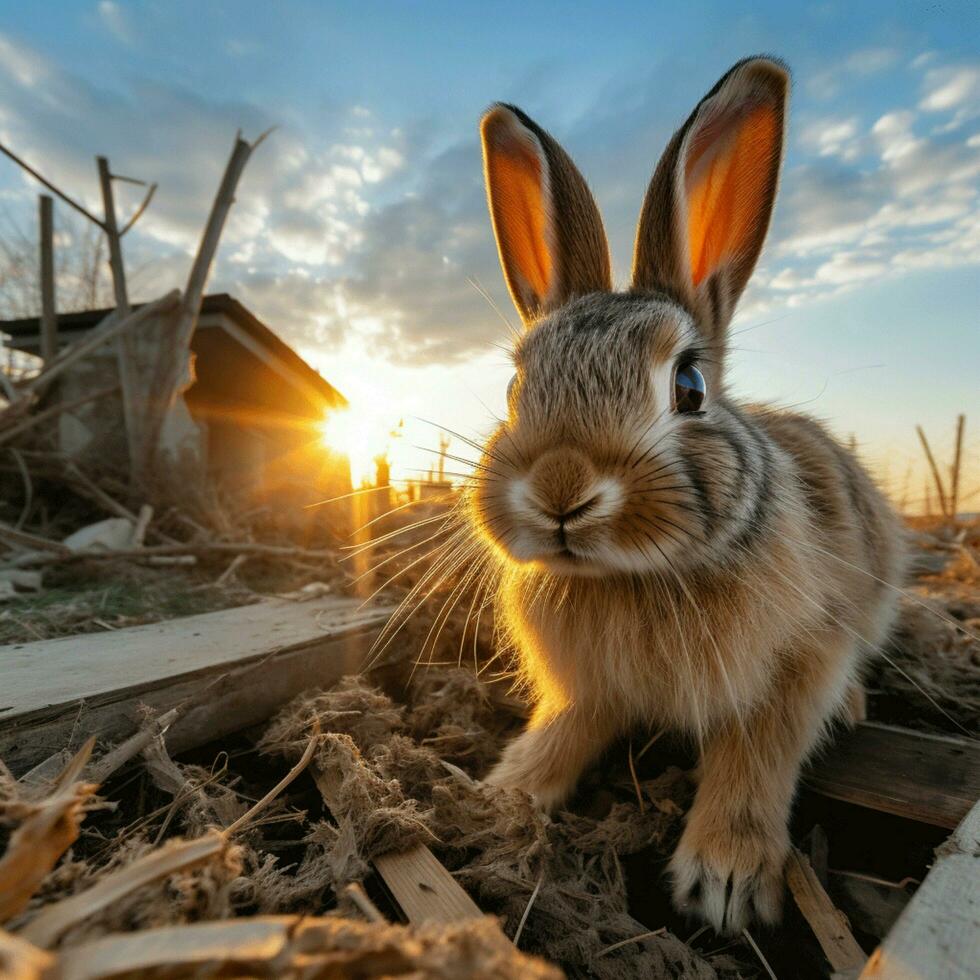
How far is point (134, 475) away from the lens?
19.4 feet

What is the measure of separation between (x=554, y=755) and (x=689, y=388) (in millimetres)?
1114

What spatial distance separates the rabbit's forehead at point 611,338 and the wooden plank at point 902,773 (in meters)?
1.24

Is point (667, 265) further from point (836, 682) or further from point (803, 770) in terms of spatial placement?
point (803, 770)

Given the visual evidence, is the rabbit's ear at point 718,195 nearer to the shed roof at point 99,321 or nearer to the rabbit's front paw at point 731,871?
the rabbit's front paw at point 731,871

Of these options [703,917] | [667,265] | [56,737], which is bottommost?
[703,917]

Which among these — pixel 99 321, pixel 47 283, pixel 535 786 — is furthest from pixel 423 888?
pixel 99 321

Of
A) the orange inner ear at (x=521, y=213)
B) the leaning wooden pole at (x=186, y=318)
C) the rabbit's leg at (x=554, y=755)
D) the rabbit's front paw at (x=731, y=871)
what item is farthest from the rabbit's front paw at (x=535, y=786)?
the leaning wooden pole at (x=186, y=318)

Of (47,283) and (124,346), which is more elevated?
(47,283)

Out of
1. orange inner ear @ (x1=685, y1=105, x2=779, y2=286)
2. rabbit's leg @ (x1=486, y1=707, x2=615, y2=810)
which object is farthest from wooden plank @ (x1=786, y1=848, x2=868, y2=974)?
orange inner ear @ (x1=685, y1=105, x2=779, y2=286)

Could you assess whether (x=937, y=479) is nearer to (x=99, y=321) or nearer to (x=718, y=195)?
(x=718, y=195)

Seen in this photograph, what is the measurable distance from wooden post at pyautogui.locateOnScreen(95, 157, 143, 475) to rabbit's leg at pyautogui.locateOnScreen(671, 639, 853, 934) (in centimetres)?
587

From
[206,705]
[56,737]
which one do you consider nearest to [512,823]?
[206,705]

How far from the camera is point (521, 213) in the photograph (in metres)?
2.27

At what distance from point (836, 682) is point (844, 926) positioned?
58 centimetres
